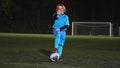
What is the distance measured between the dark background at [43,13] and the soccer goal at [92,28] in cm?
162

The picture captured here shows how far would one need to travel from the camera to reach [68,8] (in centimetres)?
4450

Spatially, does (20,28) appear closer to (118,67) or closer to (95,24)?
(95,24)

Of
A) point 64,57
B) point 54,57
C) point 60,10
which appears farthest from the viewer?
point 64,57

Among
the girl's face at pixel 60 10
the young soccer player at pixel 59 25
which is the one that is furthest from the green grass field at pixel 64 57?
the girl's face at pixel 60 10

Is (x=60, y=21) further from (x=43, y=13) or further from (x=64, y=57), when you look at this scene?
(x=43, y=13)

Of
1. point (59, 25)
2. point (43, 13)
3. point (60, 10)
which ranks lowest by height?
point (43, 13)

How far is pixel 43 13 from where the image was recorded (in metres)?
44.9

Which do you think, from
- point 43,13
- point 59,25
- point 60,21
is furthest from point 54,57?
point 43,13

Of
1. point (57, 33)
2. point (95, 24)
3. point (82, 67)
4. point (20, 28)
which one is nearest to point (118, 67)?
point (82, 67)

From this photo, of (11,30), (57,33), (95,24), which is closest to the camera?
(57,33)

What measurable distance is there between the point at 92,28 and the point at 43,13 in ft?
26.6

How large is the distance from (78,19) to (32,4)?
682 centimetres

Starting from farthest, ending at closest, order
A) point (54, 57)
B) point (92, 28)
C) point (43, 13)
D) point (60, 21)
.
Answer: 1. point (43, 13)
2. point (92, 28)
3. point (60, 21)
4. point (54, 57)

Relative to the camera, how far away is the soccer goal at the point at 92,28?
3844 cm
